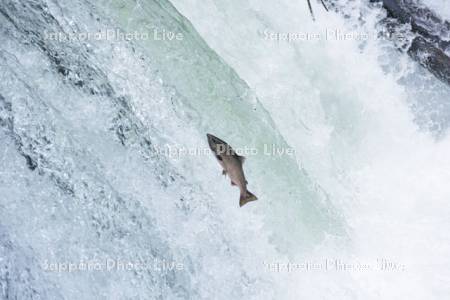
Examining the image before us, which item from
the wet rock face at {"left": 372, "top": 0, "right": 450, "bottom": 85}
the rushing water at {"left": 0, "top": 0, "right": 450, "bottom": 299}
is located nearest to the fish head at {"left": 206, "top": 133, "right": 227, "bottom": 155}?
the rushing water at {"left": 0, "top": 0, "right": 450, "bottom": 299}

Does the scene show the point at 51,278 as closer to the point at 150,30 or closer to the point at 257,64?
the point at 150,30

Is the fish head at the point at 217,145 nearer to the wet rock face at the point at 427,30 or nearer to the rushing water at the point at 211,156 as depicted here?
the rushing water at the point at 211,156

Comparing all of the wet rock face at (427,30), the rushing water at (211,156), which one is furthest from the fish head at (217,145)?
the wet rock face at (427,30)

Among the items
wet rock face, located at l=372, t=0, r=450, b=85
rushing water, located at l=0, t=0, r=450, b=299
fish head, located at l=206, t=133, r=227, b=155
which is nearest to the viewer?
fish head, located at l=206, t=133, r=227, b=155

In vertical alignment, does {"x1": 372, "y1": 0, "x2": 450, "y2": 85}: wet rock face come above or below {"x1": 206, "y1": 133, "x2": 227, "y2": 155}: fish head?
above

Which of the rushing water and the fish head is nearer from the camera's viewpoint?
the fish head

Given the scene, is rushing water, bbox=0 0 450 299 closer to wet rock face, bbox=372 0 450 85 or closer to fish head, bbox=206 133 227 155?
wet rock face, bbox=372 0 450 85

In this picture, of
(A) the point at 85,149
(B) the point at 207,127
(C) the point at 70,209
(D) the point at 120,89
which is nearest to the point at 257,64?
(B) the point at 207,127

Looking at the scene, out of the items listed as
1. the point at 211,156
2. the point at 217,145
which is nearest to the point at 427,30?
the point at 211,156
